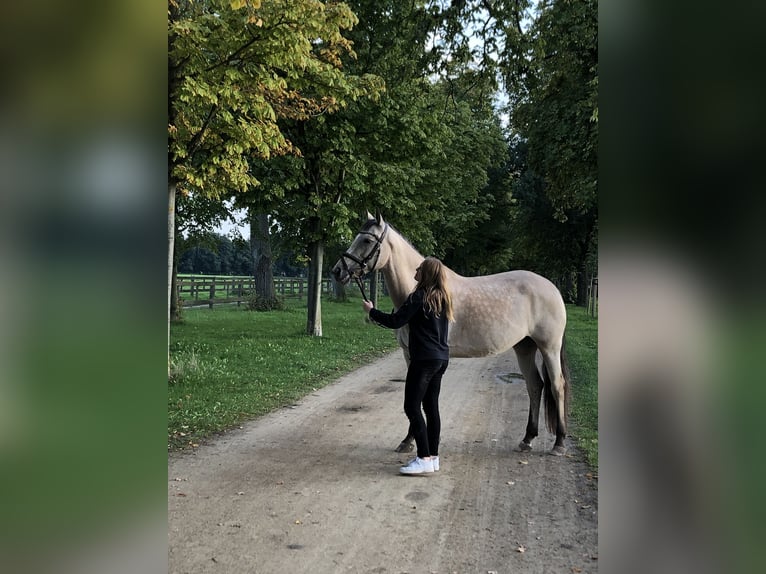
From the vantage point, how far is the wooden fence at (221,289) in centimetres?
2539

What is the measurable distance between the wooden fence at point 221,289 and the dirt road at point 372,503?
58.3ft

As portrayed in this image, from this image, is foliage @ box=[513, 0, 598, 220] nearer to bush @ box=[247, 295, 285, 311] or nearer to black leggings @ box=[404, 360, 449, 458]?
black leggings @ box=[404, 360, 449, 458]

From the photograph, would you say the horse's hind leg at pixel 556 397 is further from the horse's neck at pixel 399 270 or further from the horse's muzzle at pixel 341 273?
the horse's muzzle at pixel 341 273

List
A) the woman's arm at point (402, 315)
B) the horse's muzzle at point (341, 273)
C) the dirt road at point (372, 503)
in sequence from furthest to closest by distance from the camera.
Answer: the horse's muzzle at point (341, 273)
the woman's arm at point (402, 315)
the dirt road at point (372, 503)

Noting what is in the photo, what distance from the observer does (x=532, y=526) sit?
3949 millimetres

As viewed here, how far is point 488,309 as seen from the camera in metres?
5.60

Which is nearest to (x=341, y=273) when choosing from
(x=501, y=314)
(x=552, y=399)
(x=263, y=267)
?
(x=501, y=314)

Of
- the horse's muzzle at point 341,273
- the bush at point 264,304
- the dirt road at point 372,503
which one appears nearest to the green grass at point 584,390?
the dirt road at point 372,503

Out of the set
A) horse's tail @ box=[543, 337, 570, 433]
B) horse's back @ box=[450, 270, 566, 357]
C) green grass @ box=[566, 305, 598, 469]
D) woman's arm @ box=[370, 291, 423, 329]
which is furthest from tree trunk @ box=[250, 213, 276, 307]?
woman's arm @ box=[370, 291, 423, 329]

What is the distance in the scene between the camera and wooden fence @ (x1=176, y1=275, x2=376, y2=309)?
25.4 m

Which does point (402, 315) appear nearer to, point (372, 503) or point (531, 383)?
point (372, 503)

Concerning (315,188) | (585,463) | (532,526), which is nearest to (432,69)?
(585,463)
